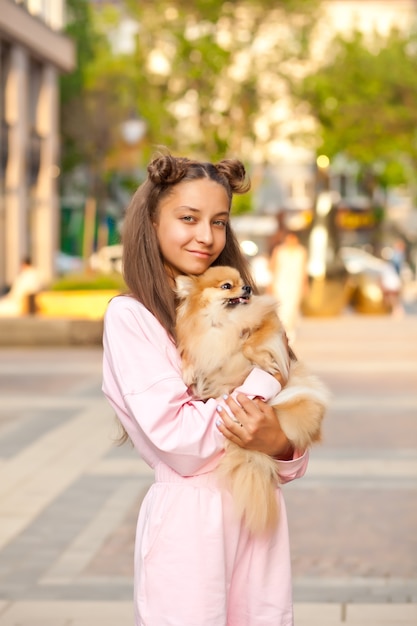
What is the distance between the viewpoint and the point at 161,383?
312cm

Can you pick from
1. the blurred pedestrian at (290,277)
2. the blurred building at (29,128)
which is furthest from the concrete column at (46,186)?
the blurred pedestrian at (290,277)

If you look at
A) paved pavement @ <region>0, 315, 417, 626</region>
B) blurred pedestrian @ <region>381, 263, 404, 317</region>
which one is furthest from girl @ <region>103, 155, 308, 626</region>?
blurred pedestrian @ <region>381, 263, 404, 317</region>

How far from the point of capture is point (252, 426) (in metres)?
3.08

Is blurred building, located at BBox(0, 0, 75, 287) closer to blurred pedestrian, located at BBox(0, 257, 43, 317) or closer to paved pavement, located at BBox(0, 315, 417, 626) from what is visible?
blurred pedestrian, located at BBox(0, 257, 43, 317)

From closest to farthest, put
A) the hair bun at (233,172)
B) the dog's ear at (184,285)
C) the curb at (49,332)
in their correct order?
1. the dog's ear at (184,285)
2. the hair bun at (233,172)
3. the curb at (49,332)

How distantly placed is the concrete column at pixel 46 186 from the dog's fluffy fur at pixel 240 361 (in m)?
40.4

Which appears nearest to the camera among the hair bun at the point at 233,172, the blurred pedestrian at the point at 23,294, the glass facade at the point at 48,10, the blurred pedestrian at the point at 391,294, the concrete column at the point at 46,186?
the hair bun at the point at 233,172

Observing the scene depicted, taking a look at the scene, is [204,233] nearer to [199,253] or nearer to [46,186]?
[199,253]

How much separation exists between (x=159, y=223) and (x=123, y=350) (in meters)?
0.35

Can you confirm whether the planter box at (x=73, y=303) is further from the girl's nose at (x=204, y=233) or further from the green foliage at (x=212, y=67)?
the green foliage at (x=212, y=67)

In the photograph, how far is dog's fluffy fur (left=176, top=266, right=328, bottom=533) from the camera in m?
3.11

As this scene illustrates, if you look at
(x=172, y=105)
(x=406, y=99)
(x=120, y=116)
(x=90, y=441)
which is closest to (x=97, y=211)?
(x=120, y=116)

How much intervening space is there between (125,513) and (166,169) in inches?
193

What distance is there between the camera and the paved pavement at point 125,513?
5.98 metres
